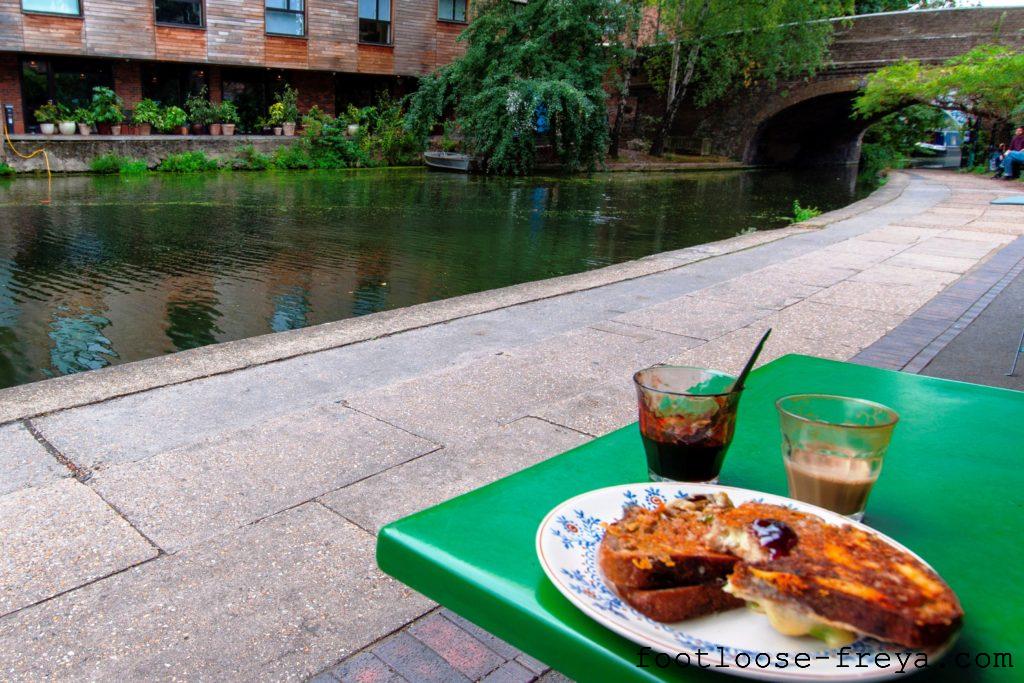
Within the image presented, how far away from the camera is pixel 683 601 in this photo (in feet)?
2.80

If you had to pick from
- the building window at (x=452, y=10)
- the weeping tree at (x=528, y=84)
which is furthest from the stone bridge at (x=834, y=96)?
the building window at (x=452, y=10)

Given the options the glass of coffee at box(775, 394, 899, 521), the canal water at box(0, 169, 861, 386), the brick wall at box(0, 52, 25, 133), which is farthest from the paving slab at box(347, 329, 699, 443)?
the brick wall at box(0, 52, 25, 133)

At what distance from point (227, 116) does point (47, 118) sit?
4.32 metres

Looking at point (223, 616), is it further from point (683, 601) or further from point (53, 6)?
point (53, 6)

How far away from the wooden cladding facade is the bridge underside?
13.9 m

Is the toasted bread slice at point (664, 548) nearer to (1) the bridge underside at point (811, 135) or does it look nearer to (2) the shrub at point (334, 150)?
(2) the shrub at point (334, 150)

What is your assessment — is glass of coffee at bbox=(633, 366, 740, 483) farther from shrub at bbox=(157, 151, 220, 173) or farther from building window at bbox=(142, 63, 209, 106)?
building window at bbox=(142, 63, 209, 106)

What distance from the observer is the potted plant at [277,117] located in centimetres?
2286

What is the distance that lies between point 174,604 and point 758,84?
32.2 m

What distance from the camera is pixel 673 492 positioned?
43.5 inches

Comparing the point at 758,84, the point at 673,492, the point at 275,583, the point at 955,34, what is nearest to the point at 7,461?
the point at 275,583

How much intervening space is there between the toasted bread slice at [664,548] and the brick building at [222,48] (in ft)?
74.3

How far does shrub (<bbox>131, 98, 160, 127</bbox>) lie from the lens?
20688 millimetres

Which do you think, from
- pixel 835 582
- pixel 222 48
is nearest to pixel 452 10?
pixel 222 48
